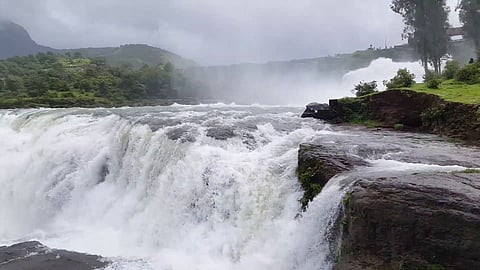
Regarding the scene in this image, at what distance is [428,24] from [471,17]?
4.28 m

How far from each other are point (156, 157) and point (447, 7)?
84.0 feet

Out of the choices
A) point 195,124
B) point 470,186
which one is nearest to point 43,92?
point 195,124

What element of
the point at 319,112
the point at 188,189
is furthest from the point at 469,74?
the point at 188,189

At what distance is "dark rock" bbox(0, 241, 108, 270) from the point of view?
30.2 ft

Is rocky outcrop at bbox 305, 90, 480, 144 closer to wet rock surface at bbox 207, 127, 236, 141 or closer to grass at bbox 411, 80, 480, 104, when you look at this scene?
grass at bbox 411, 80, 480, 104

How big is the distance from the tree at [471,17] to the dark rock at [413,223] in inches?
1102

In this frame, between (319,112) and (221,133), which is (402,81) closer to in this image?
(319,112)

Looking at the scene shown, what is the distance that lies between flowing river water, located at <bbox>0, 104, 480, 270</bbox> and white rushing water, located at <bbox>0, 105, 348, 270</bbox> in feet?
0.11

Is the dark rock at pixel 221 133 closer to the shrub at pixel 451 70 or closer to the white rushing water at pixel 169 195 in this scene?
the white rushing water at pixel 169 195

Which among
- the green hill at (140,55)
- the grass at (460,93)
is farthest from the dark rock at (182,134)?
the green hill at (140,55)

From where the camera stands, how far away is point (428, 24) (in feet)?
95.5

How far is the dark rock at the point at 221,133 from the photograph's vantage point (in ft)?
43.8

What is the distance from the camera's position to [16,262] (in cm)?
956

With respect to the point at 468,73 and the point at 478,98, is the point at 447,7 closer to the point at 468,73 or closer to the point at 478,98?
the point at 468,73
